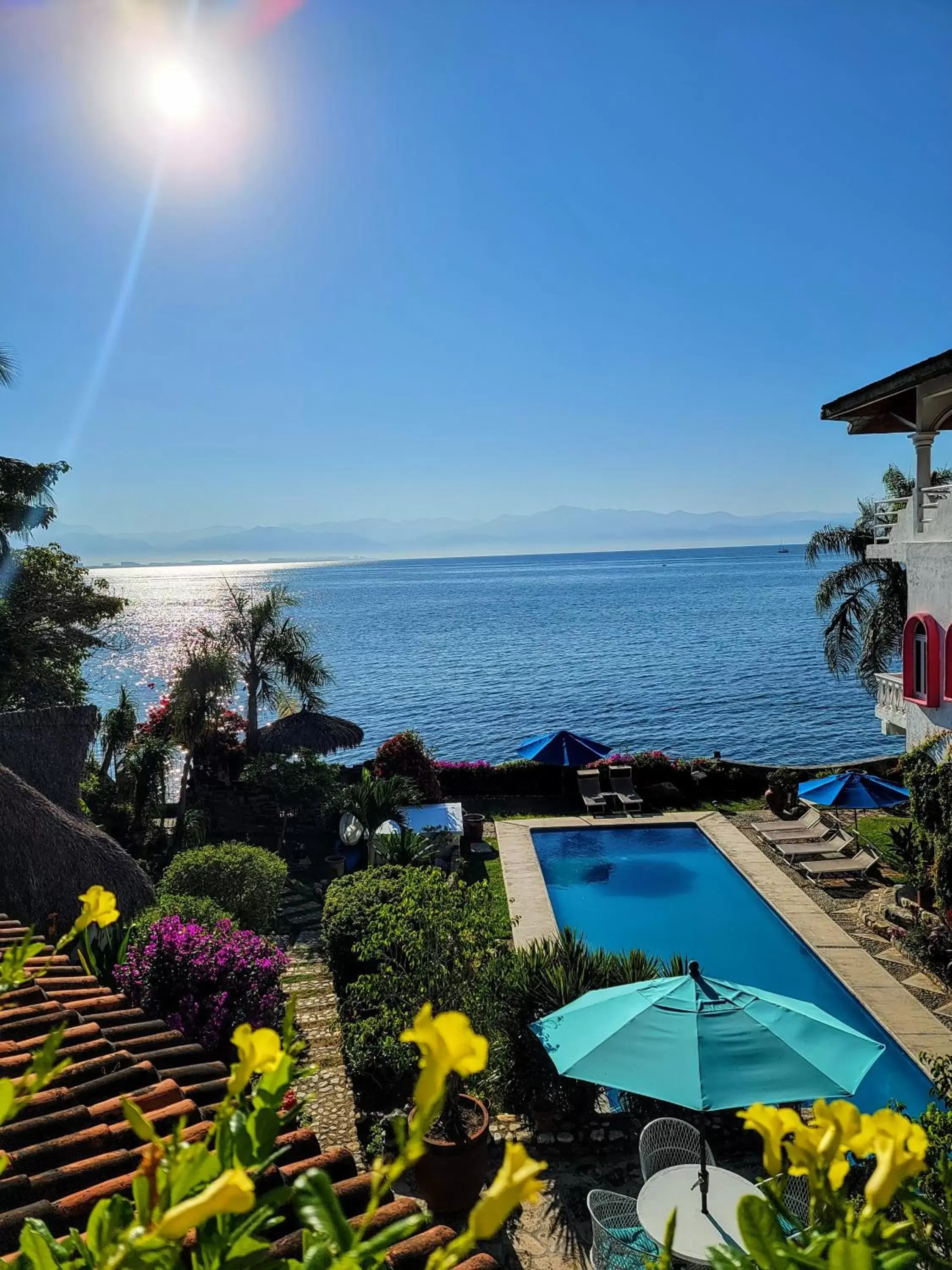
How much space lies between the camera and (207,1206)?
943mm

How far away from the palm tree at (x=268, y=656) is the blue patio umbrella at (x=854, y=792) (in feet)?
42.5

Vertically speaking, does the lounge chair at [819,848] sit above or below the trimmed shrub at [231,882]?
below

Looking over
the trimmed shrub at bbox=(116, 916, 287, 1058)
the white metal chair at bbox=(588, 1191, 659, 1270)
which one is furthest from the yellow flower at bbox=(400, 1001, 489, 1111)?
the trimmed shrub at bbox=(116, 916, 287, 1058)

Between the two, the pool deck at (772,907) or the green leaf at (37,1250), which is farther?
the pool deck at (772,907)

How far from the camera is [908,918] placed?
43.6 ft

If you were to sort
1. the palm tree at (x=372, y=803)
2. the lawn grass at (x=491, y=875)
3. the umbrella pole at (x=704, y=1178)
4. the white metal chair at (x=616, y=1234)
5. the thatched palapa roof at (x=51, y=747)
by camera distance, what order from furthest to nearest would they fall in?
the palm tree at (x=372, y=803) → the lawn grass at (x=491, y=875) → the thatched palapa roof at (x=51, y=747) → the umbrella pole at (x=704, y=1178) → the white metal chair at (x=616, y=1234)

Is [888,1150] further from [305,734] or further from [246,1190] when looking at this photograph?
[305,734]

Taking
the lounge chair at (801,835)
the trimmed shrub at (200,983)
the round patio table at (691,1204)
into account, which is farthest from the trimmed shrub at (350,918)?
the lounge chair at (801,835)

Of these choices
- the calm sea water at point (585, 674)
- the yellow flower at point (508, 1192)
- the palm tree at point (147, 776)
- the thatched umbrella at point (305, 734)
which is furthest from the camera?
the calm sea water at point (585, 674)

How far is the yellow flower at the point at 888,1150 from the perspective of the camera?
43.6 inches

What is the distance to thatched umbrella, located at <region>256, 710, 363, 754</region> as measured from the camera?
74.6ft

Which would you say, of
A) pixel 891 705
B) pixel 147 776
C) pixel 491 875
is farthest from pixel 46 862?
pixel 891 705

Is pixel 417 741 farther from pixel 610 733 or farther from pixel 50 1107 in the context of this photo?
pixel 610 733

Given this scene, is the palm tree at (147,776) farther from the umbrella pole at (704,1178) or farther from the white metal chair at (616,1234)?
the umbrella pole at (704,1178)
